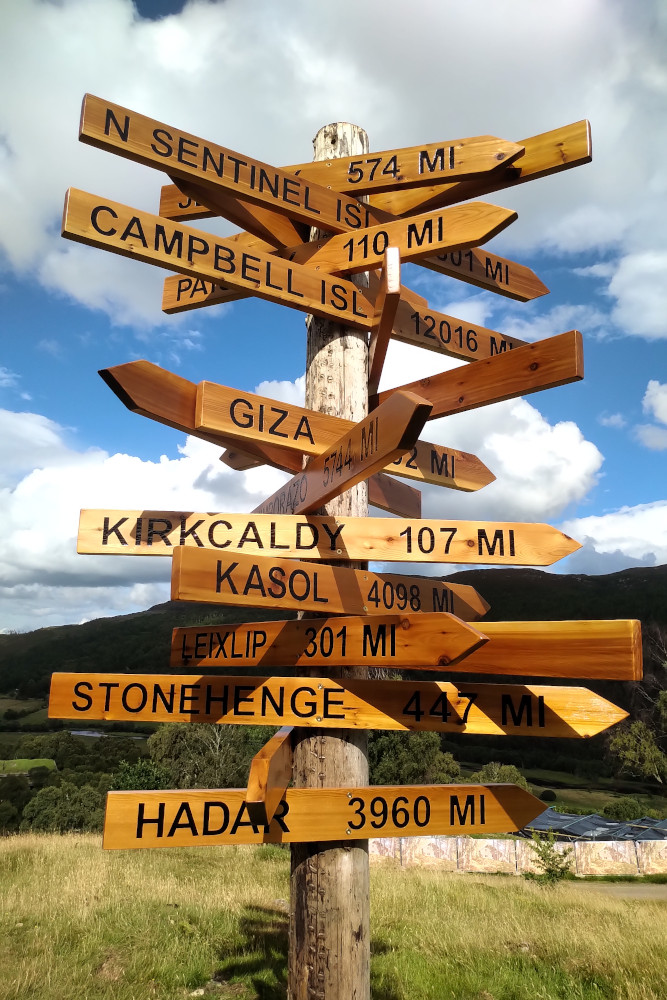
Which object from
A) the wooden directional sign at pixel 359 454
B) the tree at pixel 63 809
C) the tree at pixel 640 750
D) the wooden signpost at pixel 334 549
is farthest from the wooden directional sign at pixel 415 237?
the tree at pixel 640 750

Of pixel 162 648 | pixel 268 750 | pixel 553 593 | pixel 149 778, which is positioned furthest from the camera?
pixel 553 593

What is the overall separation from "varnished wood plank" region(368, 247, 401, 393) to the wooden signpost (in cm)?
1

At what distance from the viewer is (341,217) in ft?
13.7

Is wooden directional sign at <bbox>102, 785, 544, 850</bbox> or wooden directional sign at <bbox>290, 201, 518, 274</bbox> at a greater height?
wooden directional sign at <bbox>290, 201, 518, 274</bbox>

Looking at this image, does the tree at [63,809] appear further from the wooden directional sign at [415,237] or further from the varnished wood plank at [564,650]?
the varnished wood plank at [564,650]

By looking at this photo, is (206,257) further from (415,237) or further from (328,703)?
(328,703)

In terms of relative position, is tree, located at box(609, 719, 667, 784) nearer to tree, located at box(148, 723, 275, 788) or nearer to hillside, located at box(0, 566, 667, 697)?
tree, located at box(148, 723, 275, 788)

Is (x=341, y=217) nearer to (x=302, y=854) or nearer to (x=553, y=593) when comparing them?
(x=302, y=854)

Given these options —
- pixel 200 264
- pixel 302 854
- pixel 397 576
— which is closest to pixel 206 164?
pixel 200 264

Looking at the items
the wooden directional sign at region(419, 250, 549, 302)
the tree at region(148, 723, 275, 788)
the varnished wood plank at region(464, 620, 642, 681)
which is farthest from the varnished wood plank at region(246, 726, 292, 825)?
the tree at region(148, 723, 275, 788)

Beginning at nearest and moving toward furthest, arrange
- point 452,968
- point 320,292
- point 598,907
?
point 320,292, point 452,968, point 598,907

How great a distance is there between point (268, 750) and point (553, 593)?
155383 millimetres

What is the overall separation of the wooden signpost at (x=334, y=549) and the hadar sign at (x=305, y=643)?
11 millimetres

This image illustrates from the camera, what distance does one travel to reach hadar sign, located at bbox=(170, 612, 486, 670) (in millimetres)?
2957
